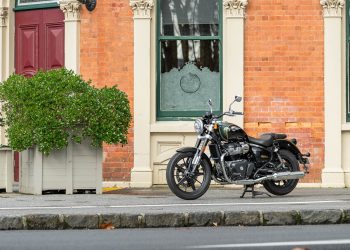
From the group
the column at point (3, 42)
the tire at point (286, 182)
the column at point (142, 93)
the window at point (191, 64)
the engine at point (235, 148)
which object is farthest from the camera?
the column at point (3, 42)

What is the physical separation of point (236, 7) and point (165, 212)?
668cm

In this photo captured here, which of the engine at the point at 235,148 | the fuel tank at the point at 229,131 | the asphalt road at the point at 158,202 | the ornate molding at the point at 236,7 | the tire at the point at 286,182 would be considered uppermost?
the ornate molding at the point at 236,7

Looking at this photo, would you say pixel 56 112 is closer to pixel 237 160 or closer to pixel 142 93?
pixel 237 160

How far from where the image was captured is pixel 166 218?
35.4ft

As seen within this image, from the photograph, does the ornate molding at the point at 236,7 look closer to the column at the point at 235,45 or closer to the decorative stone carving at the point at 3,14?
the column at the point at 235,45

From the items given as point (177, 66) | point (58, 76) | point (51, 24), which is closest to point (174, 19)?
point (177, 66)

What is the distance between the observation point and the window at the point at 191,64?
17.2m

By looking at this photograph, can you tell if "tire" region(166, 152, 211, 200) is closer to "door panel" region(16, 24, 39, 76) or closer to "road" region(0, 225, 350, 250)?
"road" region(0, 225, 350, 250)

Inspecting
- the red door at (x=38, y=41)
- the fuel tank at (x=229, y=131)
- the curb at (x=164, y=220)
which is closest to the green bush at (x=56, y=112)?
the fuel tank at (x=229, y=131)

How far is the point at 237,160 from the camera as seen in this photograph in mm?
14180

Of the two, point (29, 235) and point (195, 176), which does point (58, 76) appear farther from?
point (29, 235)

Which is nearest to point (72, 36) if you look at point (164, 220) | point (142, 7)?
point (142, 7)

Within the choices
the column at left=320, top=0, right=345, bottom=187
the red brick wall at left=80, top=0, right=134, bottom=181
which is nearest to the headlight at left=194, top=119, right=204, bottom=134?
the red brick wall at left=80, top=0, right=134, bottom=181

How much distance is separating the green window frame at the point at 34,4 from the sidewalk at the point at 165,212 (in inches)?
204
